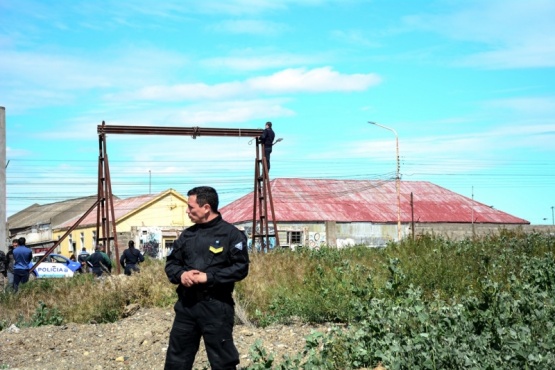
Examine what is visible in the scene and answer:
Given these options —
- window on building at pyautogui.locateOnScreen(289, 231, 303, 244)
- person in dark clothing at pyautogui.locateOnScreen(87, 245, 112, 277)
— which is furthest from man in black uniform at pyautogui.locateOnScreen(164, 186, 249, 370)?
window on building at pyautogui.locateOnScreen(289, 231, 303, 244)

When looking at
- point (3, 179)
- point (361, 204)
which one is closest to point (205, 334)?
point (3, 179)

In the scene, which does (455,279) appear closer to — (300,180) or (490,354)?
(490,354)

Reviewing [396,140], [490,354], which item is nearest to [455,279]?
[490,354]

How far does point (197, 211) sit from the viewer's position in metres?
6.82

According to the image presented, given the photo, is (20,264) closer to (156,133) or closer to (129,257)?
(129,257)

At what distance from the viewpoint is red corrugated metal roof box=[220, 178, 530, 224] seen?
52062mm

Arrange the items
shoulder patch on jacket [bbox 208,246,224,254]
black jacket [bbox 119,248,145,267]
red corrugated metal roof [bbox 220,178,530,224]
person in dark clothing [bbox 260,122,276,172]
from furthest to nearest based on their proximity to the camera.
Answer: red corrugated metal roof [bbox 220,178,530,224], person in dark clothing [bbox 260,122,276,172], black jacket [bbox 119,248,145,267], shoulder patch on jacket [bbox 208,246,224,254]

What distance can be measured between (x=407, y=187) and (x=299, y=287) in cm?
4720

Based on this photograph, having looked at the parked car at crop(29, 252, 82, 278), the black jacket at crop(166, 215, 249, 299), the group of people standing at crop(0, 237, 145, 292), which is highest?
the black jacket at crop(166, 215, 249, 299)

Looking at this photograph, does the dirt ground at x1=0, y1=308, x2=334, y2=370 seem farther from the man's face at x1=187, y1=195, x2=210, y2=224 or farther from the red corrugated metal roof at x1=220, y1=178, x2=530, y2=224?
the red corrugated metal roof at x1=220, y1=178, x2=530, y2=224

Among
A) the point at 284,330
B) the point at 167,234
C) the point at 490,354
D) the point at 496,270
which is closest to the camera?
the point at 490,354

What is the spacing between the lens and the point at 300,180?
182 ft

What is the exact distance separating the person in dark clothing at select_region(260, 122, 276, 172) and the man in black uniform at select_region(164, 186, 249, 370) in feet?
51.1

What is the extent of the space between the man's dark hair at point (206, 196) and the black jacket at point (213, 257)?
0.13 metres
